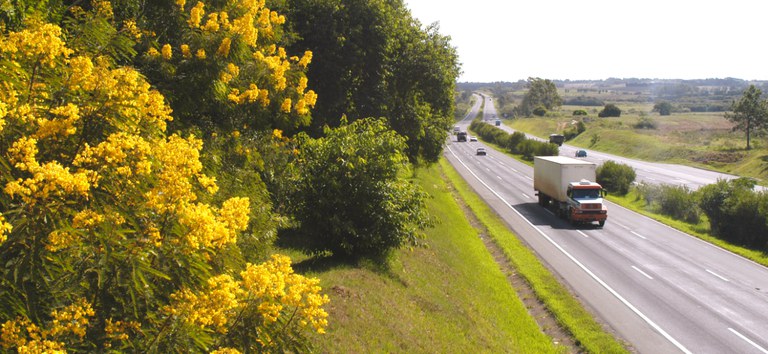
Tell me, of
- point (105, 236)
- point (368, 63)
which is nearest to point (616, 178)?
point (368, 63)

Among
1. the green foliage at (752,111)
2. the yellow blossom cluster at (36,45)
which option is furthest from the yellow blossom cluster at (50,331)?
the green foliage at (752,111)

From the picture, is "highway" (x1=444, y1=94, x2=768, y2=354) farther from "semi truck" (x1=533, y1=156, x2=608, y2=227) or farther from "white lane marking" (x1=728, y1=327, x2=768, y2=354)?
"semi truck" (x1=533, y1=156, x2=608, y2=227)

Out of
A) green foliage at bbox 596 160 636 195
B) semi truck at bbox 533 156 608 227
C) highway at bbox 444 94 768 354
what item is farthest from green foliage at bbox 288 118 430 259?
green foliage at bbox 596 160 636 195

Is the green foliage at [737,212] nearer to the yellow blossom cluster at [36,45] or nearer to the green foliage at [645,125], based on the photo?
the yellow blossom cluster at [36,45]

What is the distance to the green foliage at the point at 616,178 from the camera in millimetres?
48938

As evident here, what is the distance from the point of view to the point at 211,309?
457cm

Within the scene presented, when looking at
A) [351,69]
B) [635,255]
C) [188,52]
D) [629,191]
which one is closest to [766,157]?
[629,191]

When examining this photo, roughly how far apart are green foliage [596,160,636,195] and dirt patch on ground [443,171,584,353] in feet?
76.3

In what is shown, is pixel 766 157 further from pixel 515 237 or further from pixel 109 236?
pixel 109 236

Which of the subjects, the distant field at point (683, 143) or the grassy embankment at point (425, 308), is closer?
the grassy embankment at point (425, 308)

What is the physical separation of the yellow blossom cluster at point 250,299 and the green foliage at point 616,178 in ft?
157

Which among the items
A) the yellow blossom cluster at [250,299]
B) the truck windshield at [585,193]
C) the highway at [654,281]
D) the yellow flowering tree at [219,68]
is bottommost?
the highway at [654,281]

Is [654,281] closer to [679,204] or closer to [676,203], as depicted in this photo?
[679,204]

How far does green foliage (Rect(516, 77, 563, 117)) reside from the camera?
529ft
